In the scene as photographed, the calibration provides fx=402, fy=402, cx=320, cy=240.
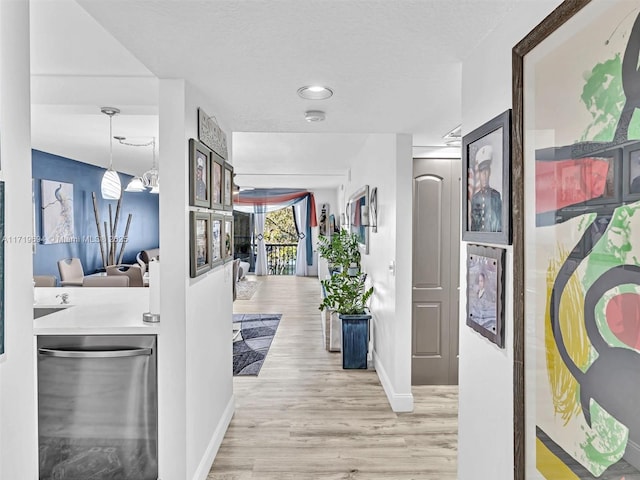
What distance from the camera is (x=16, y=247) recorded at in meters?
1.06

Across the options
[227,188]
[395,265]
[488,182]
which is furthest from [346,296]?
[488,182]

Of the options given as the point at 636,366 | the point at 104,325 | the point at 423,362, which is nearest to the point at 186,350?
the point at 104,325

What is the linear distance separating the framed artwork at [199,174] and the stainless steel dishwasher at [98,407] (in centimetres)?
81

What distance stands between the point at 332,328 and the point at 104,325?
2948 millimetres

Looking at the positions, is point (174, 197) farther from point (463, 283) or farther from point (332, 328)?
point (332, 328)

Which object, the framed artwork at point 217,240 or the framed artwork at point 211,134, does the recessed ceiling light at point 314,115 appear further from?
the framed artwork at point 217,240

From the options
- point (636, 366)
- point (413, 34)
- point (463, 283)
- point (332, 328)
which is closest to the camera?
point (636, 366)

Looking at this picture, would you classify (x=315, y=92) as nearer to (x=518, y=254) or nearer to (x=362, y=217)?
(x=518, y=254)

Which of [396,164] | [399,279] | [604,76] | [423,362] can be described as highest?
[396,164]

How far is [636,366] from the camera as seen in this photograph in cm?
80

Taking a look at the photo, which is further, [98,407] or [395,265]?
[395,265]

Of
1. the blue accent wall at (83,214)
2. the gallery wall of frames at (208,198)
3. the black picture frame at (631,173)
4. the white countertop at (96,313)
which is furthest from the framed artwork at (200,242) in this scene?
the blue accent wall at (83,214)

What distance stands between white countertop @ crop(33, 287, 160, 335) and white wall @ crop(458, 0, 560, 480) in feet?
5.28

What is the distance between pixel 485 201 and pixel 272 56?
1125 mm
